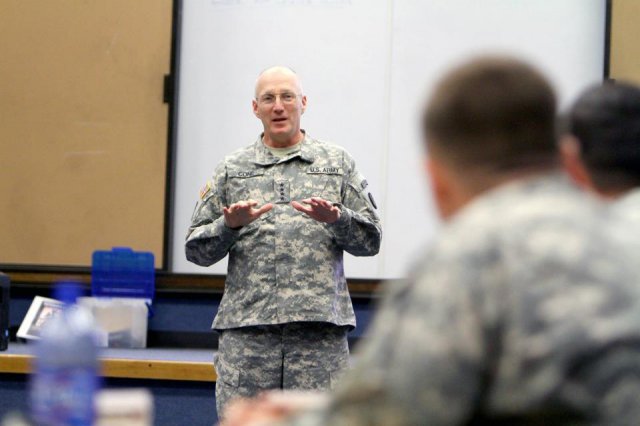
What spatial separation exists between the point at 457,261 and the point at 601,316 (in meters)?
0.16

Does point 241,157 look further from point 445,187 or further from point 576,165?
point 445,187

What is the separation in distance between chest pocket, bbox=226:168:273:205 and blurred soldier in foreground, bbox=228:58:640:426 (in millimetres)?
2280

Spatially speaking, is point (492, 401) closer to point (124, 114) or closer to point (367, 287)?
point (367, 287)

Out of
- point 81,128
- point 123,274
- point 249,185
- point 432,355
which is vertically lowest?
point 123,274

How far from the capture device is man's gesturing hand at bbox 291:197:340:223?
3221 millimetres

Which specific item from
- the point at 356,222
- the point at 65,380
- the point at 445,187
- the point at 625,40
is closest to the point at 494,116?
the point at 445,187

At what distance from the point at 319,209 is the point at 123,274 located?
1852 millimetres

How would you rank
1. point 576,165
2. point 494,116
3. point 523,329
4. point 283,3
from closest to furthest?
point 523,329 → point 494,116 → point 576,165 → point 283,3

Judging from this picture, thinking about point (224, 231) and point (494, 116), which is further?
point (224, 231)

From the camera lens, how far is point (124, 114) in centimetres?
498

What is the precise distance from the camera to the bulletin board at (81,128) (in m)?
4.96

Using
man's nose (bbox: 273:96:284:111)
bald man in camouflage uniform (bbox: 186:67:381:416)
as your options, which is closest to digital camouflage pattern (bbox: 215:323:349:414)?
bald man in camouflage uniform (bbox: 186:67:381:416)

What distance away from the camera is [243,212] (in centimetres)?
323

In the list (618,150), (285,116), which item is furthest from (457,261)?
(285,116)
